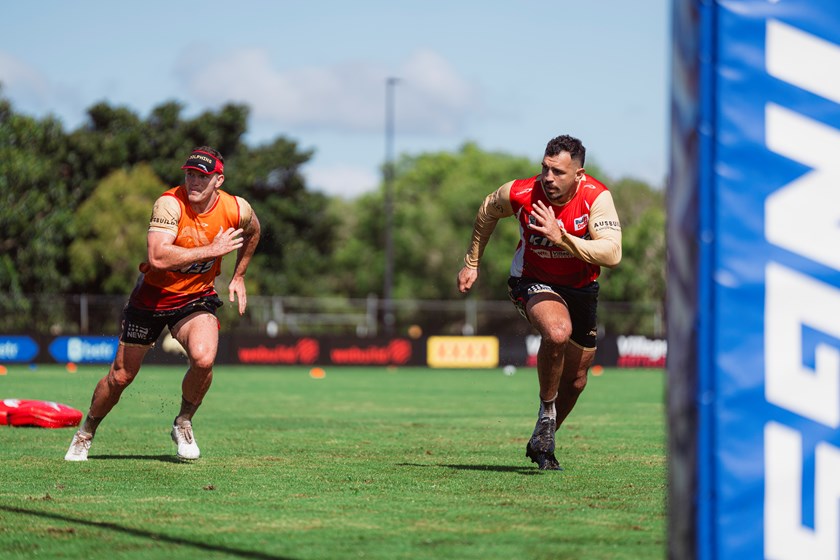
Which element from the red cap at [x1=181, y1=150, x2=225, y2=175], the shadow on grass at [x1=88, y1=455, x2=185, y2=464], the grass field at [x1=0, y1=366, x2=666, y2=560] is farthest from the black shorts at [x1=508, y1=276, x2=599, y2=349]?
the shadow on grass at [x1=88, y1=455, x2=185, y2=464]

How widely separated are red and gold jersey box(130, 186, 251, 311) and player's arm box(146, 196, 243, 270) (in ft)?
0.04

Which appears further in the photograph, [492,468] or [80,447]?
[80,447]

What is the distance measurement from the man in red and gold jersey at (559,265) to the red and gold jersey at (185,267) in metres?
1.81

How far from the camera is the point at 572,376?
9.20m

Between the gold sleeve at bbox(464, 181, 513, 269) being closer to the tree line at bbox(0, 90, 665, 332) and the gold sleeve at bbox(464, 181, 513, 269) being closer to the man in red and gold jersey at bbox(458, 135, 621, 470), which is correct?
the man in red and gold jersey at bbox(458, 135, 621, 470)

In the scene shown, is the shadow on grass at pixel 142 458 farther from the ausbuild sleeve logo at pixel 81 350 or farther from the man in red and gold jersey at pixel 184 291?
the ausbuild sleeve logo at pixel 81 350

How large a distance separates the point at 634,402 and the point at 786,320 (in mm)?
14541

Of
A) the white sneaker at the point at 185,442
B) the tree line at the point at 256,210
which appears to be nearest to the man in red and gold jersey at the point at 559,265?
the white sneaker at the point at 185,442

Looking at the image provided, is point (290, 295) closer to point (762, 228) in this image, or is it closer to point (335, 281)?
point (335, 281)

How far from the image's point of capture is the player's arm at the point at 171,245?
28.5 ft

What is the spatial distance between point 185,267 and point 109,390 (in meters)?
1.07

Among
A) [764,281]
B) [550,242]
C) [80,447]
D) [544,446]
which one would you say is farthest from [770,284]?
[80,447]

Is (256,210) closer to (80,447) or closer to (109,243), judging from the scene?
(109,243)

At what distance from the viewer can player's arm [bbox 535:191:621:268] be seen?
8195mm
